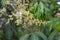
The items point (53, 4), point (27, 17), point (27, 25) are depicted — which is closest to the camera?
point (27, 17)

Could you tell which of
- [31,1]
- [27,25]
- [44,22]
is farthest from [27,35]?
[31,1]

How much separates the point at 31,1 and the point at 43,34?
30 centimetres

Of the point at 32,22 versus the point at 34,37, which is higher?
the point at 32,22

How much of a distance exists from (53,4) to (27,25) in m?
0.35

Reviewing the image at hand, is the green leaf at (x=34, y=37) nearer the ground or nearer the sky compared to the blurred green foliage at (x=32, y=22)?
nearer the ground

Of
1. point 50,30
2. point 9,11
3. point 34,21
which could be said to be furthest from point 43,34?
point 9,11

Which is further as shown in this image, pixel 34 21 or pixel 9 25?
pixel 9 25

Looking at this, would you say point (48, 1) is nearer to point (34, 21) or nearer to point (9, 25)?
point (34, 21)

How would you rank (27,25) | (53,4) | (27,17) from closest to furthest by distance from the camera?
(27,17)
(27,25)
(53,4)

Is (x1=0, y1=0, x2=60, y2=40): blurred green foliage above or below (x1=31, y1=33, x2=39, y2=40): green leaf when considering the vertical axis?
above

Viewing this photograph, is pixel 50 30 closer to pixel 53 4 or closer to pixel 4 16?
pixel 53 4

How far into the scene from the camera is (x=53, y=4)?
182 centimetres

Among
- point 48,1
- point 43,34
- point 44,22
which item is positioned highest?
point 48,1

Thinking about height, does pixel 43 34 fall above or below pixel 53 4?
below
